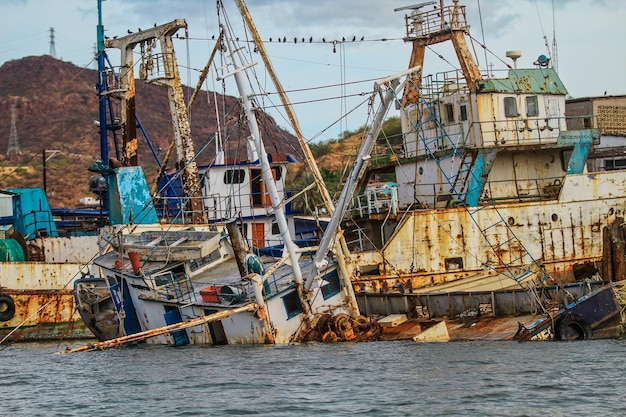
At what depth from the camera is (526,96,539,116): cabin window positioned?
1522 inches

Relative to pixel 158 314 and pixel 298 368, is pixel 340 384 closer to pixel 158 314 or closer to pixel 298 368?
pixel 298 368

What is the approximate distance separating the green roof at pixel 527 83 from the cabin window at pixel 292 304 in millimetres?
11554


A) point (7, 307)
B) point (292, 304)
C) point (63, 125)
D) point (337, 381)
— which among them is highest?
point (63, 125)

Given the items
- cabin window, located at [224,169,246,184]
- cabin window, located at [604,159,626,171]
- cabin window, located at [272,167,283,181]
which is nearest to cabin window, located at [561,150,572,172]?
cabin window, located at [604,159,626,171]

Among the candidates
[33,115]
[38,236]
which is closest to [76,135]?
[33,115]

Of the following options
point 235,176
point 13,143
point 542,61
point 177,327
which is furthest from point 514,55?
point 13,143

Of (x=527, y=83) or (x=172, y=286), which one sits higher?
(x=527, y=83)

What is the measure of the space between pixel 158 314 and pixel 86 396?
26.4 feet

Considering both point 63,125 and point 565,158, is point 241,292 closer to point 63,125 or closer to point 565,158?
point 565,158

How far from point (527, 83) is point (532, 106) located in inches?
34.4

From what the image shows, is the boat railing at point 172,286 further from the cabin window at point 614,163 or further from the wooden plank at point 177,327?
the cabin window at point 614,163

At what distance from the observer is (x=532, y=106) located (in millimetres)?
38688

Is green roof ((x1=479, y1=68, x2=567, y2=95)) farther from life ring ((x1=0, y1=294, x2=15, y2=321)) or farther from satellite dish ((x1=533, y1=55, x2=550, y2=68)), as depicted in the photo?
life ring ((x1=0, y1=294, x2=15, y2=321))

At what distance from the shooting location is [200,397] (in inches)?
912
